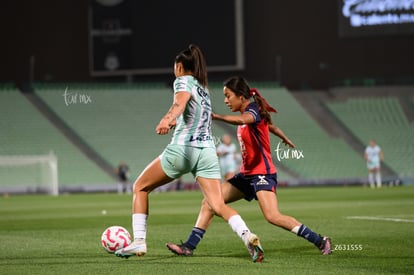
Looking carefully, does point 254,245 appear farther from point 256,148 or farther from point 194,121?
point 256,148

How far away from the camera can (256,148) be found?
1116 cm

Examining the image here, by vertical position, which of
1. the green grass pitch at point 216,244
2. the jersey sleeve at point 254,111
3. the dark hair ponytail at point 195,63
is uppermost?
the dark hair ponytail at point 195,63

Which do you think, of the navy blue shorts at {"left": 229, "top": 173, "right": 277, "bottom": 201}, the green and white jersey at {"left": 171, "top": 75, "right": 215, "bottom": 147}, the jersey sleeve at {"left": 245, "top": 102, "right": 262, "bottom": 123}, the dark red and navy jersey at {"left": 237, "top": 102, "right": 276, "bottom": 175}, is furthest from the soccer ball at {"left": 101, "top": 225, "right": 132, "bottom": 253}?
the jersey sleeve at {"left": 245, "top": 102, "right": 262, "bottom": 123}

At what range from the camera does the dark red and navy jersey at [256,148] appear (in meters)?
11.1

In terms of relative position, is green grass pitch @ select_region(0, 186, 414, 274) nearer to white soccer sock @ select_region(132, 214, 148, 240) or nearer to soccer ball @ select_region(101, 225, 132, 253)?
soccer ball @ select_region(101, 225, 132, 253)

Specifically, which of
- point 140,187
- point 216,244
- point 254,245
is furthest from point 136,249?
point 216,244

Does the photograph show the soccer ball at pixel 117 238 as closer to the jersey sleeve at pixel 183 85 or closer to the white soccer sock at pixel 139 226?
the white soccer sock at pixel 139 226

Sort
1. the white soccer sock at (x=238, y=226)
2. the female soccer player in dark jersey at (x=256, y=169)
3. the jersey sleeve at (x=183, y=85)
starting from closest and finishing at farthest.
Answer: the white soccer sock at (x=238, y=226), the jersey sleeve at (x=183, y=85), the female soccer player in dark jersey at (x=256, y=169)

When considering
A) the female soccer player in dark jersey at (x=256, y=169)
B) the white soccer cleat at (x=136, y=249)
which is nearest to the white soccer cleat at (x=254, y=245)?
the female soccer player in dark jersey at (x=256, y=169)

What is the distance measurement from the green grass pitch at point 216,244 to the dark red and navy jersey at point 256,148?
1.03m

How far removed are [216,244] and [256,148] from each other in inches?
90.2

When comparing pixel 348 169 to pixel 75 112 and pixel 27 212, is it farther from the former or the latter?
pixel 27 212

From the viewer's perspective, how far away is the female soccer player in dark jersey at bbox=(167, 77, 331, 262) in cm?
1090

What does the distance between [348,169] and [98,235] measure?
28725 mm
